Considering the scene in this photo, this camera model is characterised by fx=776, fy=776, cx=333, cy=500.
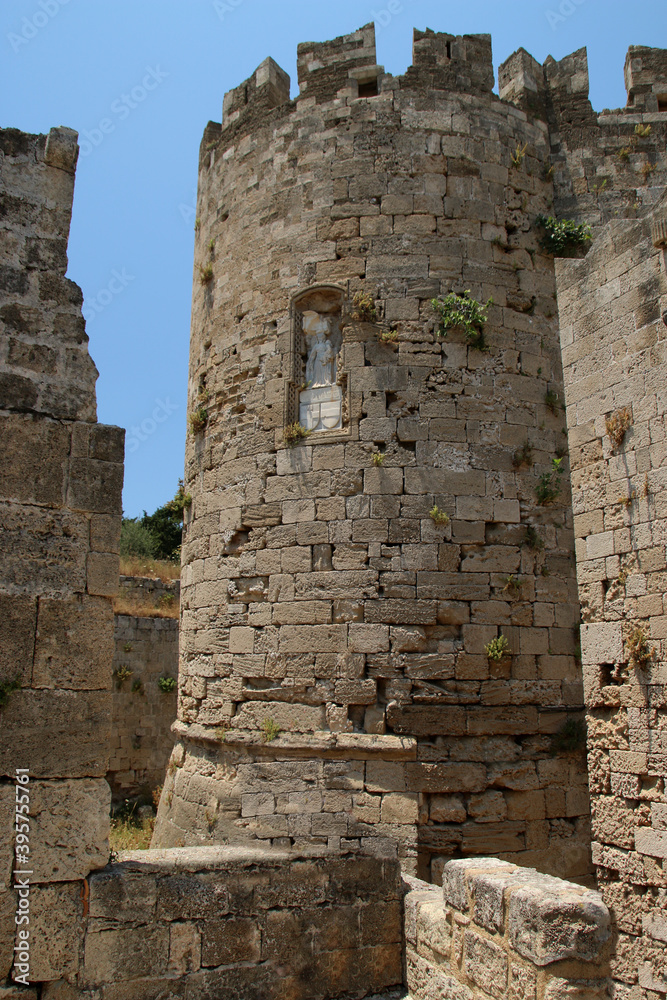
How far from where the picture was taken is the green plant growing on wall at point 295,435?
26.4 ft

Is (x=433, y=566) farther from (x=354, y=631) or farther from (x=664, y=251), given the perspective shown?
(x=664, y=251)

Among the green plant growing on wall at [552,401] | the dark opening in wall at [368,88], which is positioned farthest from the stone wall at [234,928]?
the dark opening in wall at [368,88]

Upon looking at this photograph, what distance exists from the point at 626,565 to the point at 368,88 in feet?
22.2

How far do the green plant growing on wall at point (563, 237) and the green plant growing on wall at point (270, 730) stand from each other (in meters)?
5.93

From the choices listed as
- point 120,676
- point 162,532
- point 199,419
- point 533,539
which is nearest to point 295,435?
point 199,419

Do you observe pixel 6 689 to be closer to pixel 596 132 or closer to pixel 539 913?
pixel 539 913

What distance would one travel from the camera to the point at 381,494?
7.62 metres

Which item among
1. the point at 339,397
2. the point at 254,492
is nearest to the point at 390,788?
the point at 254,492

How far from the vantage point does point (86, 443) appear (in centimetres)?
433

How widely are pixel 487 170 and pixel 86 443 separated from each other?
6292mm

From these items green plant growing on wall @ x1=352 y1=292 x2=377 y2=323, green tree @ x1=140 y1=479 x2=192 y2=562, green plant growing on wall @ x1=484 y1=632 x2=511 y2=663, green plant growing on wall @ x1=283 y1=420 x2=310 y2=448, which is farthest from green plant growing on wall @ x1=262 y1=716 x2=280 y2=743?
green tree @ x1=140 y1=479 x2=192 y2=562

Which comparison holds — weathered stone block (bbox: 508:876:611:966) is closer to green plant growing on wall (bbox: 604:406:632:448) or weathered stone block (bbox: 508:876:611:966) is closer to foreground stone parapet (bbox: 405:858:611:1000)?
foreground stone parapet (bbox: 405:858:611:1000)

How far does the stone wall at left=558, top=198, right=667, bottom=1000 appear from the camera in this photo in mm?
4375

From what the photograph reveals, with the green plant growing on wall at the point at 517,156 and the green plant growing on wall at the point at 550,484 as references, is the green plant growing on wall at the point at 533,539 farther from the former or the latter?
the green plant growing on wall at the point at 517,156
